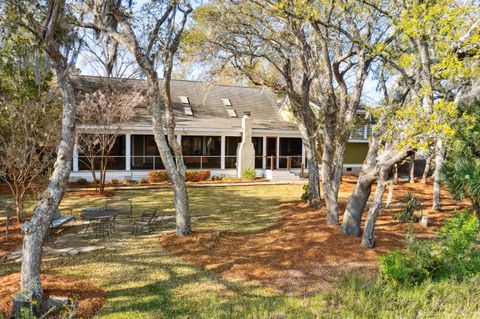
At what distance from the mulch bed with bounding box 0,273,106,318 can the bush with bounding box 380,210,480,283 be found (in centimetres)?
481

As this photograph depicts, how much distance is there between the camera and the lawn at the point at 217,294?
202 inches

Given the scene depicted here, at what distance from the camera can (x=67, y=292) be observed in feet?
19.1

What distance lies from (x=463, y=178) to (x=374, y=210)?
3.51m

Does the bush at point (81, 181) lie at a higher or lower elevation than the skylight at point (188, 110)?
lower

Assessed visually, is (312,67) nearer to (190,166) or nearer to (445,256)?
(445,256)

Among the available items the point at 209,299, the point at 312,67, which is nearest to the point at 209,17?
the point at 312,67

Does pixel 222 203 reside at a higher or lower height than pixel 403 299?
higher

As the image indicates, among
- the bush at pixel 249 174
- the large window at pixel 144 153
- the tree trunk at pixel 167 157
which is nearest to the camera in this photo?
the tree trunk at pixel 167 157

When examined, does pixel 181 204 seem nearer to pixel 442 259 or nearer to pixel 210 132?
pixel 442 259

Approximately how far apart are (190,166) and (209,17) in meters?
11.9

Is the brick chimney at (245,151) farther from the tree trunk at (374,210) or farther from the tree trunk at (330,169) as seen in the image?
the tree trunk at (374,210)

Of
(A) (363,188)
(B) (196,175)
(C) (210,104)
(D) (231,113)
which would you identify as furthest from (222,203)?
(C) (210,104)

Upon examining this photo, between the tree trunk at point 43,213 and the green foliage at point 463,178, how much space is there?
9.62 m

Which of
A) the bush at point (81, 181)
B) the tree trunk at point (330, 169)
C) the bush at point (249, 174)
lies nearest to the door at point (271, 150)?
the bush at point (249, 174)
